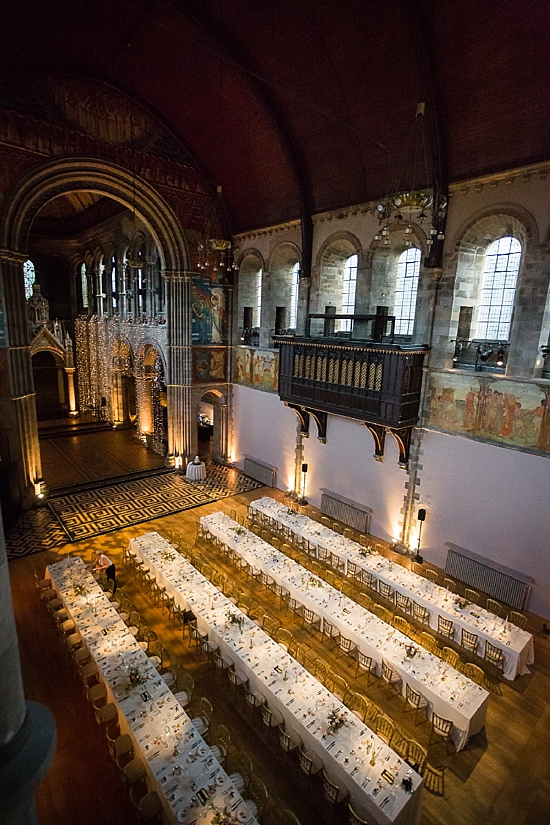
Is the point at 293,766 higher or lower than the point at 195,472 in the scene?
lower

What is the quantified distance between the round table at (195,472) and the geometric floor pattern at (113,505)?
10.4 inches

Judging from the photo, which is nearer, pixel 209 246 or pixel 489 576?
pixel 489 576

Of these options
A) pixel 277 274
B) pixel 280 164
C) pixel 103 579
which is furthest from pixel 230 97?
pixel 103 579

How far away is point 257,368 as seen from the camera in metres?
17.9

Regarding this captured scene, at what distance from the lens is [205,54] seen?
1219 centimetres

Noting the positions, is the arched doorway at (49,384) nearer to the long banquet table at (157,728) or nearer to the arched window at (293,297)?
the arched window at (293,297)

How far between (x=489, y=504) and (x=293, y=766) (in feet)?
23.7

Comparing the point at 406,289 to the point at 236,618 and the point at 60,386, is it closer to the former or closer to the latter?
the point at 236,618

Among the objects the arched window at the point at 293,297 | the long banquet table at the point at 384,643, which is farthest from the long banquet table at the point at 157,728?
the arched window at the point at 293,297

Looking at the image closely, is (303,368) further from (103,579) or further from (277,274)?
(103,579)

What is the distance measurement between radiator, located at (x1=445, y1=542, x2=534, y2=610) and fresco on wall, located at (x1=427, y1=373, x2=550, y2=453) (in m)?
3.06

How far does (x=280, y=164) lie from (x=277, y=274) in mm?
3723

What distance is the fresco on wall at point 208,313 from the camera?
18.0 metres

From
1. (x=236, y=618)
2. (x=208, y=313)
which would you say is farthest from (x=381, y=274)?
(x=236, y=618)
